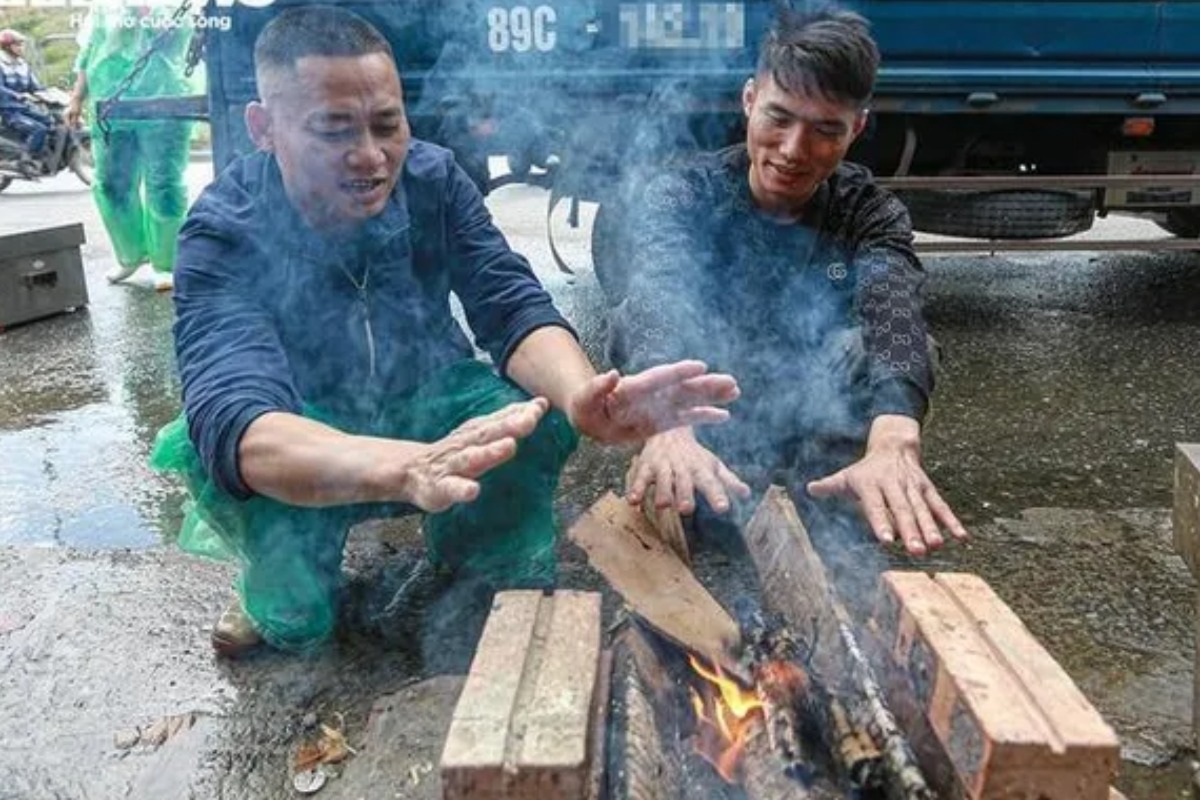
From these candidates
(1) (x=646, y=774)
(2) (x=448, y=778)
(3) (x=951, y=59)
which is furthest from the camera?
(3) (x=951, y=59)

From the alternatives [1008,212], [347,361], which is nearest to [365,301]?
[347,361]

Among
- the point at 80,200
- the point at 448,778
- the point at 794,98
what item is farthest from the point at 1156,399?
the point at 80,200

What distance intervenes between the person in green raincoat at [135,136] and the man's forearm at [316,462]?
496cm

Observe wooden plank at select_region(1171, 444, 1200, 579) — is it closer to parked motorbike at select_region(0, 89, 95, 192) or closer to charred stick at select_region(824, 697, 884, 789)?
charred stick at select_region(824, 697, 884, 789)

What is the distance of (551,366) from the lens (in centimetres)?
242

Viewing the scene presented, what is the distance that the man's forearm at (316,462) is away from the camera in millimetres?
1847

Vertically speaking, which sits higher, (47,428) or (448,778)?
(448,778)

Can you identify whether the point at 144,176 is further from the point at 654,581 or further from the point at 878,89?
the point at 654,581

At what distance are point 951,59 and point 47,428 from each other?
4706mm

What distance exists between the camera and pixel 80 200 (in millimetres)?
12555

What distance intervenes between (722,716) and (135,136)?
19.8ft

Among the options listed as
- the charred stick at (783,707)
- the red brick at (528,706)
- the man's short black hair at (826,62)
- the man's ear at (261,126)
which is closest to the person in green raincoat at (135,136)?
the man's ear at (261,126)

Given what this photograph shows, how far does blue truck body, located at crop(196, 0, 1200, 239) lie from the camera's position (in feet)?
16.4

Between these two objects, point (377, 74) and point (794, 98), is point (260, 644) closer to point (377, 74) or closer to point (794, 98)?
point (377, 74)
